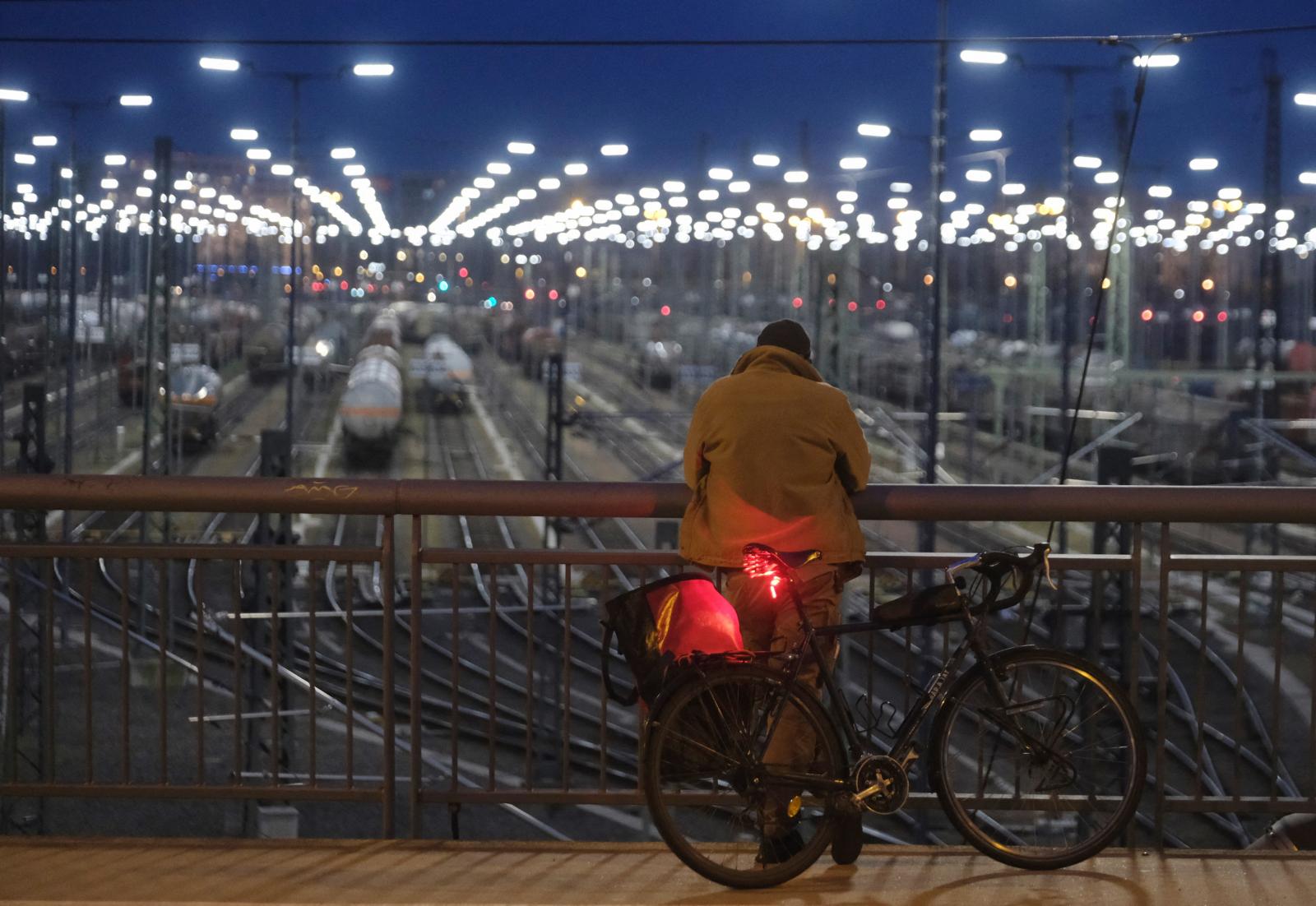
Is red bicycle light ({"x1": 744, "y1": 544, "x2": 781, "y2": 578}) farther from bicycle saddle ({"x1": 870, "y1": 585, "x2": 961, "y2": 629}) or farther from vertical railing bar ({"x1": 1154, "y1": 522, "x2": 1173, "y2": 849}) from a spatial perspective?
vertical railing bar ({"x1": 1154, "y1": 522, "x2": 1173, "y2": 849})

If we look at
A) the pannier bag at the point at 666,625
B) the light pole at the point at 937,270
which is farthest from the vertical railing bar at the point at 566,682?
the light pole at the point at 937,270

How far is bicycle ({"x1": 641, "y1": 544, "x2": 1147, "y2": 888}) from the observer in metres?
4.74

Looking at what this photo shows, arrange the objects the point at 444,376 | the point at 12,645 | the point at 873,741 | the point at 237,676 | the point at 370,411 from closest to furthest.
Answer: the point at 873,741 < the point at 12,645 < the point at 237,676 < the point at 370,411 < the point at 444,376

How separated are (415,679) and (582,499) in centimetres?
83

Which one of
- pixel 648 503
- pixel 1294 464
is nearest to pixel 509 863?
pixel 648 503

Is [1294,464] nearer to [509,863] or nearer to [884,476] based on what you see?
[884,476]

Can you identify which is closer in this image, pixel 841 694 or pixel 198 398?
pixel 841 694

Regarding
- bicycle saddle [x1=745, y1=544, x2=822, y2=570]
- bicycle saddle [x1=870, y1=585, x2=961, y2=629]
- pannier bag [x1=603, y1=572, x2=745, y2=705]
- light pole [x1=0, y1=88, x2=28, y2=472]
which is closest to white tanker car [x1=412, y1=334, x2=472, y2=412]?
light pole [x1=0, y1=88, x2=28, y2=472]

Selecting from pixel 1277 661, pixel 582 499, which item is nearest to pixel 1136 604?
pixel 1277 661

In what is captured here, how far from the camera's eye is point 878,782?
477 cm

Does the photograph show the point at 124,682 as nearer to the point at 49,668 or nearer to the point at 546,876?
the point at 49,668

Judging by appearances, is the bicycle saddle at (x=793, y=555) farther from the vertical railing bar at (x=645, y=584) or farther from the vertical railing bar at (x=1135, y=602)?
the vertical railing bar at (x=1135, y=602)

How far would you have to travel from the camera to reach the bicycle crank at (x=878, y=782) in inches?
188

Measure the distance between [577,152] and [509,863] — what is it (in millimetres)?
31565
